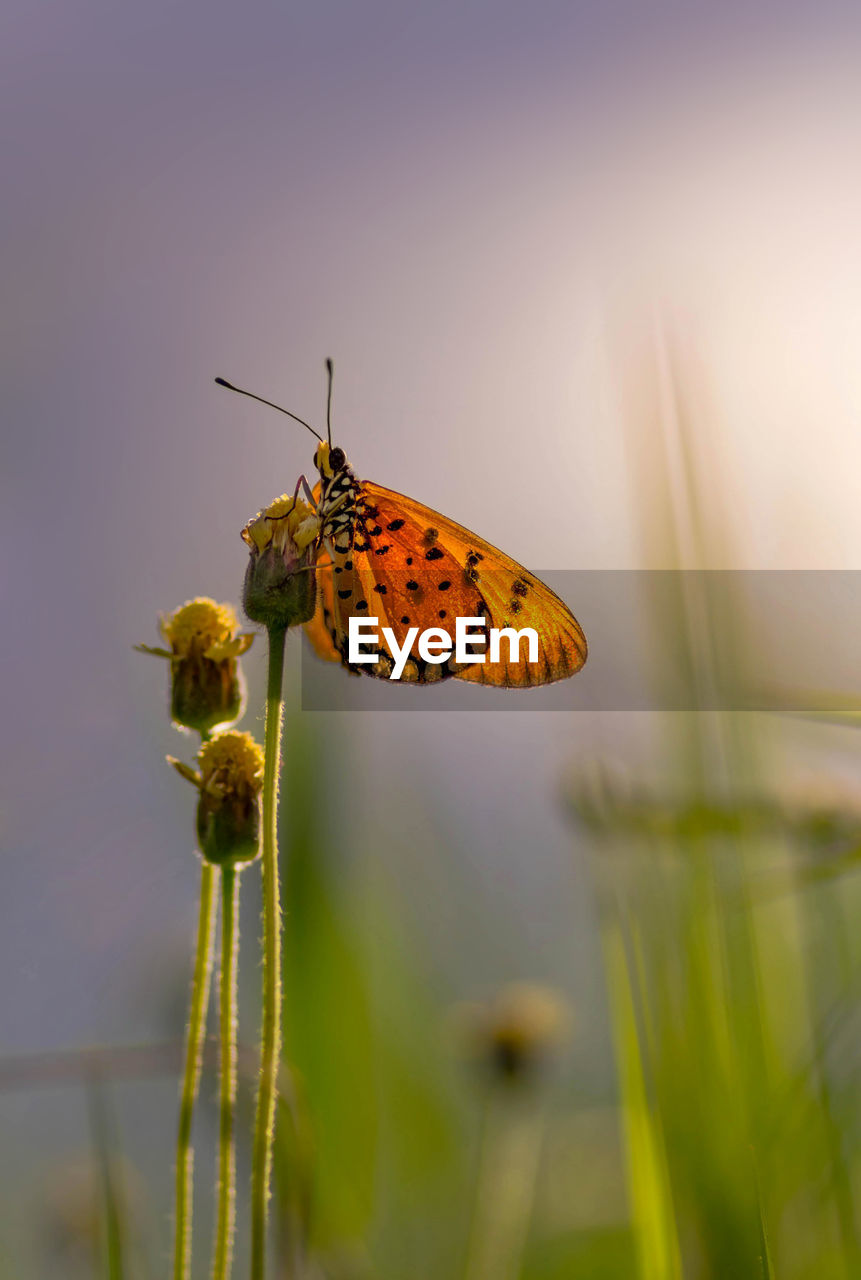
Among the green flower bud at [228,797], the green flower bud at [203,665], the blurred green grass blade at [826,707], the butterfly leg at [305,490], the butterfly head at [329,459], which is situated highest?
the butterfly head at [329,459]

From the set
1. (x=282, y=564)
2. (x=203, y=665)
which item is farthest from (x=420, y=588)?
(x=203, y=665)

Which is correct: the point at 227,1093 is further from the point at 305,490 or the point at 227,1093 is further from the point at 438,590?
the point at 438,590

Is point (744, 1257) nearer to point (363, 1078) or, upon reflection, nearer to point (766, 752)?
point (766, 752)

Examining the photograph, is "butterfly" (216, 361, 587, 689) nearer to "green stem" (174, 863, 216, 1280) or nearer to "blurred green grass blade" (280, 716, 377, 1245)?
"blurred green grass blade" (280, 716, 377, 1245)

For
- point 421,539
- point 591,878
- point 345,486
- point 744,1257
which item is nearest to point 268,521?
point 345,486

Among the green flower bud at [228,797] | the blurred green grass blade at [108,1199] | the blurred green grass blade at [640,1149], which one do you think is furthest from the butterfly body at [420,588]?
the blurred green grass blade at [108,1199]

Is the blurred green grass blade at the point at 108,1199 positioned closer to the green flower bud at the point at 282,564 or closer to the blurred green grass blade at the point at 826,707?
the green flower bud at the point at 282,564

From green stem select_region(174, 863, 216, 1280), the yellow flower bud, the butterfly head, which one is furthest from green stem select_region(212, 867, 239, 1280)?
the yellow flower bud
